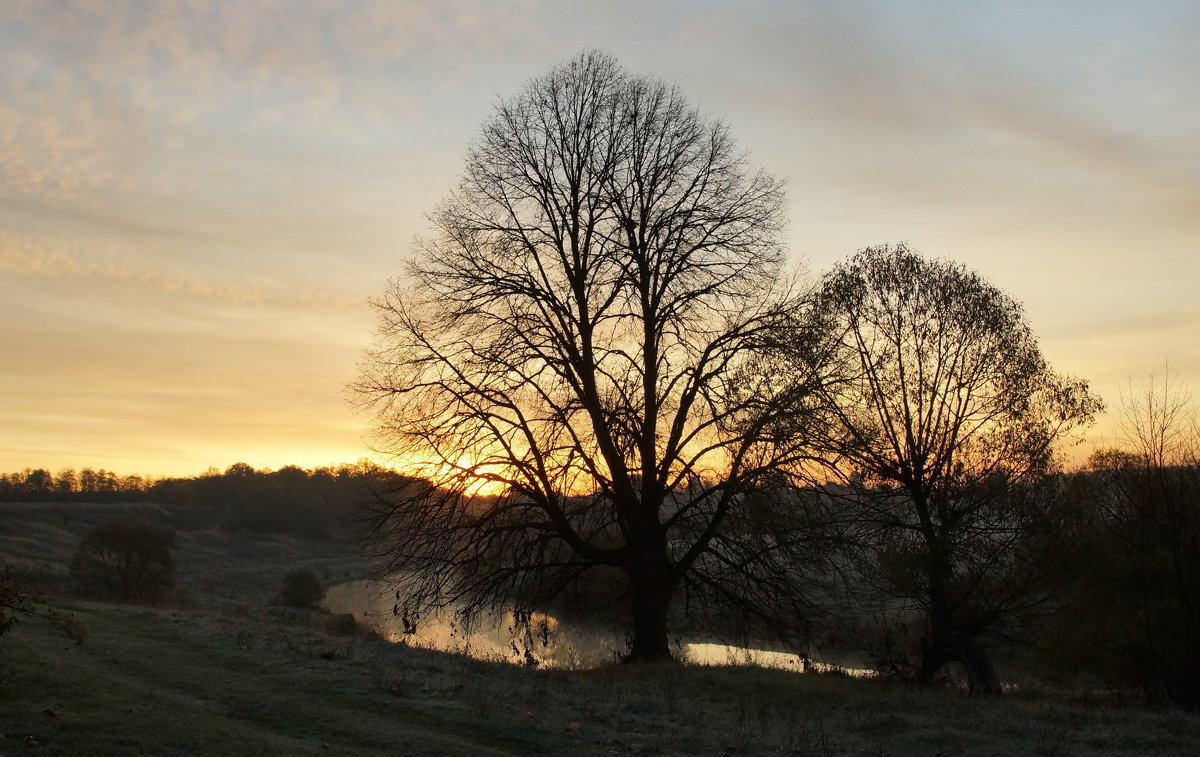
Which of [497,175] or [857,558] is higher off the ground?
[497,175]

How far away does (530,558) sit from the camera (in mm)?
18812

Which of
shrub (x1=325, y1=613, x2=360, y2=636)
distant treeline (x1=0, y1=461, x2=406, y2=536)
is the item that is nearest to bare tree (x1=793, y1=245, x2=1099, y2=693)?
shrub (x1=325, y1=613, x2=360, y2=636)

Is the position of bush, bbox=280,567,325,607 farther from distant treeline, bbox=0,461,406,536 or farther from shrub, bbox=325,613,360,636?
distant treeline, bbox=0,461,406,536

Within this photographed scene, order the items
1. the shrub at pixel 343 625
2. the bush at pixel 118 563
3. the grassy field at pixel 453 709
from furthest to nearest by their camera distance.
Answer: the bush at pixel 118 563, the shrub at pixel 343 625, the grassy field at pixel 453 709

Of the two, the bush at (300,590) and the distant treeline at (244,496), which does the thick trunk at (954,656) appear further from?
the distant treeline at (244,496)

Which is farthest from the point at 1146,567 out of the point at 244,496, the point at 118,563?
the point at 244,496

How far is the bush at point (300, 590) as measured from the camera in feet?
153

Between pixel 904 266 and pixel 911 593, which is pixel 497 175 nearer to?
pixel 904 266

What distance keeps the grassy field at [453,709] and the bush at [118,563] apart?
2371cm

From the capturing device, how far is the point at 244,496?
95938mm

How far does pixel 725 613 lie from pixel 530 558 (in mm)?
4563

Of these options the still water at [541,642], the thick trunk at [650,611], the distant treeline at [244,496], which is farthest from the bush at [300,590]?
the thick trunk at [650,611]

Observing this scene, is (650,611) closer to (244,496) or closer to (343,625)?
(343,625)

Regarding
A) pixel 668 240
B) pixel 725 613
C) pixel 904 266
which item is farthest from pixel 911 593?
pixel 668 240
